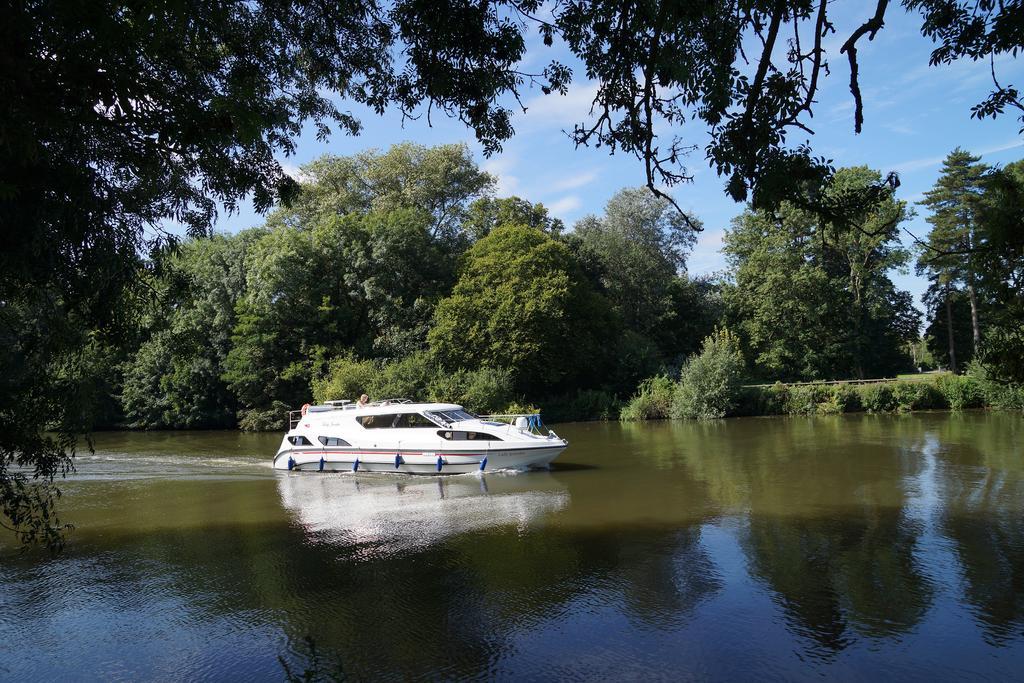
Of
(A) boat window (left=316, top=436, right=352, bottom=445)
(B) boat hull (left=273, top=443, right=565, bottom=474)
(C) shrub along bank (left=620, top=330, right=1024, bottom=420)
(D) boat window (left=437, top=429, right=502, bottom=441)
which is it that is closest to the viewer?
(B) boat hull (left=273, top=443, right=565, bottom=474)

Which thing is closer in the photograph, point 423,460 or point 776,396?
point 423,460

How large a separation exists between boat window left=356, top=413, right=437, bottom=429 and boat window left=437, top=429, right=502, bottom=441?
85 cm

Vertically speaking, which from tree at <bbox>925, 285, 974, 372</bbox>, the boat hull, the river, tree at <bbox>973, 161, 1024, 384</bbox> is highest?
tree at <bbox>925, 285, 974, 372</bbox>

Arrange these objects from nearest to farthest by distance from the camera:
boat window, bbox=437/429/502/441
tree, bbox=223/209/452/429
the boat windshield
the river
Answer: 1. the river
2. boat window, bbox=437/429/502/441
3. the boat windshield
4. tree, bbox=223/209/452/429

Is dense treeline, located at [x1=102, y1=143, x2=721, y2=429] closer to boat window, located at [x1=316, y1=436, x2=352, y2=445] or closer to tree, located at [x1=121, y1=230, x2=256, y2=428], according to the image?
tree, located at [x1=121, y1=230, x2=256, y2=428]

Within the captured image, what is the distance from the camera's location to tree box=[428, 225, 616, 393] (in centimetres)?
4066

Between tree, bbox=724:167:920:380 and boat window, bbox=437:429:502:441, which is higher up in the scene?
tree, bbox=724:167:920:380

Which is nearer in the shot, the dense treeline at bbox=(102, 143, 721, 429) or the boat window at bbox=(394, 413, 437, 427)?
the boat window at bbox=(394, 413, 437, 427)

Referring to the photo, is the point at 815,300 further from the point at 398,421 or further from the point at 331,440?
the point at 331,440

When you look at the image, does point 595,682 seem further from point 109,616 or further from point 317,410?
point 317,410

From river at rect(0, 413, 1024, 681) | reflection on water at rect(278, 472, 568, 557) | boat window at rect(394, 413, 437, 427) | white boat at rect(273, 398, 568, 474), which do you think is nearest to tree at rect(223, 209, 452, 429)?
white boat at rect(273, 398, 568, 474)

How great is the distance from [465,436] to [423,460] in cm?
147

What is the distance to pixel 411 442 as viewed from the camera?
72.4 ft

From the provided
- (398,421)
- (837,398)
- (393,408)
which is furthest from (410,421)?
(837,398)
